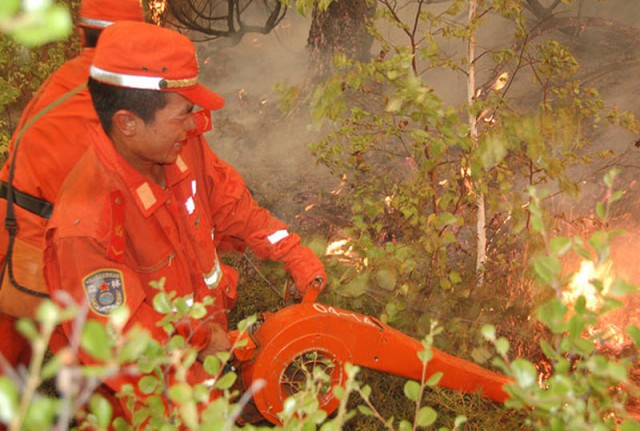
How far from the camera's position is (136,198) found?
2.47 metres

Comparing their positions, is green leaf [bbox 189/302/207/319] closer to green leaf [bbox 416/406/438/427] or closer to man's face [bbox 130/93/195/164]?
green leaf [bbox 416/406/438/427]

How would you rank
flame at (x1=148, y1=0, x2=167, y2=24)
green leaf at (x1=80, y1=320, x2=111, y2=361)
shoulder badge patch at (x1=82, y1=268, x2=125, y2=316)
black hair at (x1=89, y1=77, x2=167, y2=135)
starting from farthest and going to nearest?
flame at (x1=148, y1=0, x2=167, y2=24)
black hair at (x1=89, y1=77, x2=167, y2=135)
shoulder badge patch at (x1=82, y1=268, x2=125, y2=316)
green leaf at (x1=80, y1=320, x2=111, y2=361)

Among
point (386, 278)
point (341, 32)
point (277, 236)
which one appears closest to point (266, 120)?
point (341, 32)

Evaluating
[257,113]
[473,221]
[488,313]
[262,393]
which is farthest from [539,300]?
[257,113]

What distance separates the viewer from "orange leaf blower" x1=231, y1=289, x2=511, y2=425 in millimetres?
2625

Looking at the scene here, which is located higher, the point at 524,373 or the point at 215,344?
the point at 524,373

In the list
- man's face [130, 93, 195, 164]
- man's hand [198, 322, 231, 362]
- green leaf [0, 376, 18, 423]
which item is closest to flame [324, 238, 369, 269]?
man's hand [198, 322, 231, 362]

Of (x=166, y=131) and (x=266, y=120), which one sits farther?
(x=266, y=120)

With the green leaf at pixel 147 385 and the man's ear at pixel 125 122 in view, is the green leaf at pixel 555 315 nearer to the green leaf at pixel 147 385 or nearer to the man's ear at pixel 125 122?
the green leaf at pixel 147 385

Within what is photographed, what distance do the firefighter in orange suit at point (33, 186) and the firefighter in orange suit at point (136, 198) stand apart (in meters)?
0.33

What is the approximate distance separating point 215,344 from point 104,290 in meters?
0.56

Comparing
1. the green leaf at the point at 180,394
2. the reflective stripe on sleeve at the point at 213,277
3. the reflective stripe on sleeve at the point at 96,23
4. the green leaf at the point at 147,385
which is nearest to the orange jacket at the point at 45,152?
the reflective stripe on sleeve at the point at 96,23

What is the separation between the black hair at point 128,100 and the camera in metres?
2.38

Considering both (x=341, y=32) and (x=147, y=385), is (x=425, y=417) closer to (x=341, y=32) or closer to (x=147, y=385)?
(x=147, y=385)
